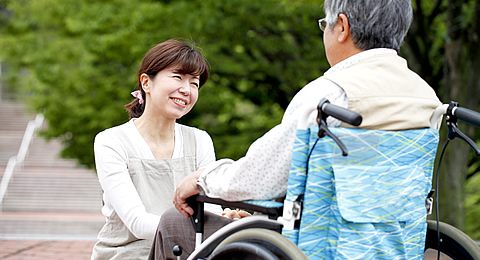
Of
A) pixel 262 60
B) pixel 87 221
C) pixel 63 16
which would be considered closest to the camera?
pixel 262 60

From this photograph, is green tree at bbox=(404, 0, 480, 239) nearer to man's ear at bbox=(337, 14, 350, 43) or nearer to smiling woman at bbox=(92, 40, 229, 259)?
smiling woman at bbox=(92, 40, 229, 259)

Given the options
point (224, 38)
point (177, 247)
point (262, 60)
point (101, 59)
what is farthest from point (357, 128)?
point (101, 59)

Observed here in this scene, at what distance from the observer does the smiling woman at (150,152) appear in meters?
2.88

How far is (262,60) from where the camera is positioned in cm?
1182

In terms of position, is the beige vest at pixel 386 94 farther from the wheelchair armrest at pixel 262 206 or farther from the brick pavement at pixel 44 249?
the brick pavement at pixel 44 249

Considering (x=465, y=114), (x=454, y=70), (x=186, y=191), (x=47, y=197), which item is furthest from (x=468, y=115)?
(x=47, y=197)

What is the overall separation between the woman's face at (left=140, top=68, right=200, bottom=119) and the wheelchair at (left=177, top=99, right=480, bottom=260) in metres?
0.96

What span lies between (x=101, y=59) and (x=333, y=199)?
10972mm

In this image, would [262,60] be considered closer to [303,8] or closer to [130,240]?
[303,8]

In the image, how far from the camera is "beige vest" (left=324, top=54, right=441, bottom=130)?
2.06 meters

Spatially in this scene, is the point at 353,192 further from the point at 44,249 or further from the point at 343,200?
the point at 44,249

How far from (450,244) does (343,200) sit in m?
0.57

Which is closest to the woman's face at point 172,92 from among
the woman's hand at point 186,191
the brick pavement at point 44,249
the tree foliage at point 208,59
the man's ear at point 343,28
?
the woman's hand at point 186,191

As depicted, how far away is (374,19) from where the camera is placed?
2.17 m
